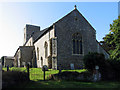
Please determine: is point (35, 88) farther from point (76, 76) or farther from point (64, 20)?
point (64, 20)

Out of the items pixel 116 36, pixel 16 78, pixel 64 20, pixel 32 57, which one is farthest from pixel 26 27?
pixel 16 78

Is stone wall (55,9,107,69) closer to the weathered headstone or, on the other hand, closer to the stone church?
the stone church

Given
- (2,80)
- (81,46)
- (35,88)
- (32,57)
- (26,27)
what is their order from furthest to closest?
(26,27) < (32,57) < (81,46) < (35,88) < (2,80)

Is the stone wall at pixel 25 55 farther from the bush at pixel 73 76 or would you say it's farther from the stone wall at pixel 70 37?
the bush at pixel 73 76

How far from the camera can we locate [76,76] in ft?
37.8

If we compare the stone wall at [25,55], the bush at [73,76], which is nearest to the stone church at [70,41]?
the stone wall at [25,55]

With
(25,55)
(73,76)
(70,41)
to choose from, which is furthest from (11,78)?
(25,55)

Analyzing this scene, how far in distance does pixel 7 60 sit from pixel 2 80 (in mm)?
54254

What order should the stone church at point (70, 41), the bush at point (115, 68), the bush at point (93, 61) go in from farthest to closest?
the stone church at point (70, 41) → the bush at point (115, 68) → the bush at point (93, 61)

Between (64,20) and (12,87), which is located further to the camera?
(64,20)

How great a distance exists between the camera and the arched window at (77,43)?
81.2 feet

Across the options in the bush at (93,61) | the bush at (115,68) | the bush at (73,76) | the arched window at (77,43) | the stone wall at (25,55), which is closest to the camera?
the bush at (73,76)

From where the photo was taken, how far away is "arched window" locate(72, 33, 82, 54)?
24.8m

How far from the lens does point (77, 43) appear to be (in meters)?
25.1
